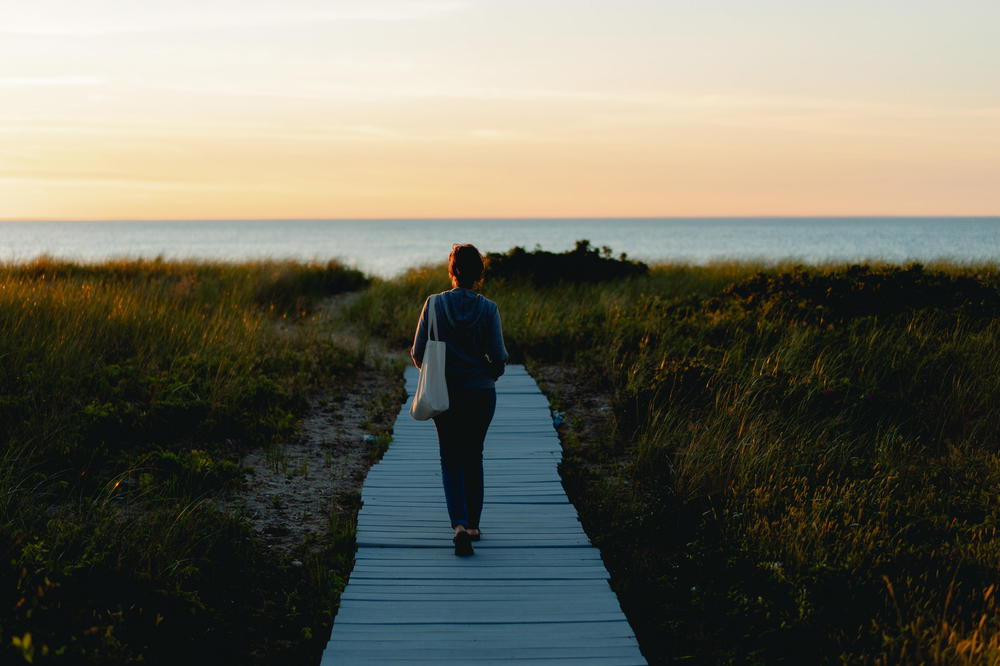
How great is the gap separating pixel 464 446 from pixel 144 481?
2.68m

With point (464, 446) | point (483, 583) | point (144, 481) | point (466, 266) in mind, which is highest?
point (466, 266)

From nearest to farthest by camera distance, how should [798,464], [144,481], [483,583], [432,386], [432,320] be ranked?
[483,583]
[432,386]
[432,320]
[144,481]
[798,464]

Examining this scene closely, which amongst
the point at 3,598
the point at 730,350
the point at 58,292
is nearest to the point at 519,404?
the point at 730,350

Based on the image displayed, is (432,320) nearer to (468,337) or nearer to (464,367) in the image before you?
(468,337)

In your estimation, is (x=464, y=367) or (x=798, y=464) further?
(x=798, y=464)

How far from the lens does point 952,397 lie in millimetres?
8719

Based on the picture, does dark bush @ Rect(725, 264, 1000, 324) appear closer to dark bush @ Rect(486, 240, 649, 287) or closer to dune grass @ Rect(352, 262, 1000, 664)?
dune grass @ Rect(352, 262, 1000, 664)

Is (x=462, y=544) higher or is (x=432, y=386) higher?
(x=432, y=386)

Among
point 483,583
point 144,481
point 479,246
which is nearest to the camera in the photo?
point 483,583

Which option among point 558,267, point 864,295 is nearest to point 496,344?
point 864,295

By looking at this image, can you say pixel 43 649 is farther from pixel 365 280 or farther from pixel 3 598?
pixel 365 280

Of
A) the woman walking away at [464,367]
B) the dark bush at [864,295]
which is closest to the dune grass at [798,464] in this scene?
the dark bush at [864,295]

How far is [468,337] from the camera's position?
197 inches

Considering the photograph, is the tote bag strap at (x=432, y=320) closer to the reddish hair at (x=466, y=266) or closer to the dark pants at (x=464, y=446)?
the reddish hair at (x=466, y=266)
